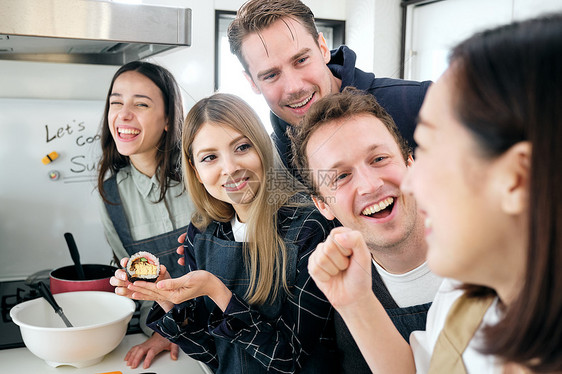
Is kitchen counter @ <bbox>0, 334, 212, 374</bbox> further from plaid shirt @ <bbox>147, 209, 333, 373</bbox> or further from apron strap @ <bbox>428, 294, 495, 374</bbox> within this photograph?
apron strap @ <bbox>428, 294, 495, 374</bbox>

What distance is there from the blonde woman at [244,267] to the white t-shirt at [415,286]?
0.15 meters

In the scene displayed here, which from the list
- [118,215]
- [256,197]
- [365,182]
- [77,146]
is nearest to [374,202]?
[365,182]

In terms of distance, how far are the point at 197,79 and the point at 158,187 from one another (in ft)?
4.51

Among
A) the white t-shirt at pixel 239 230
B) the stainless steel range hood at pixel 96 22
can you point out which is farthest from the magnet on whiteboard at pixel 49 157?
the white t-shirt at pixel 239 230

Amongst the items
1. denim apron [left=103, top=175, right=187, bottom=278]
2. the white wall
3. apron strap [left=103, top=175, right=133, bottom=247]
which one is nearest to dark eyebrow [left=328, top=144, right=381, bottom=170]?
denim apron [left=103, top=175, right=187, bottom=278]

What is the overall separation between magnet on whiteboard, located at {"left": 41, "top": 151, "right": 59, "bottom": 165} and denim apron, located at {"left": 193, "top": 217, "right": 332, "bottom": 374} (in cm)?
80

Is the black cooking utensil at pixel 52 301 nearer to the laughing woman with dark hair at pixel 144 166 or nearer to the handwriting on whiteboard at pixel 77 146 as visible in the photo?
the laughing woman with dark hair at pixel 144 166

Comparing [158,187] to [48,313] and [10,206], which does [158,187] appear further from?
[10,206]

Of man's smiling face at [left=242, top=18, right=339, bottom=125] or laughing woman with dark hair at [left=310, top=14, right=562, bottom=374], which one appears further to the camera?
man's smiling face at [left=242, top=18, right=339, bottom=125]

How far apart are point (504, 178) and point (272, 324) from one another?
0.72 meters

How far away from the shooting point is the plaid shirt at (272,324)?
38.4 inches

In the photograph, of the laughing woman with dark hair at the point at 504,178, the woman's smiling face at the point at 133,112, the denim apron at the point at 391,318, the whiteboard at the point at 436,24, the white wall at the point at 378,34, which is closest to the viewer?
the laughing woman with dark hair at the point at 504,178

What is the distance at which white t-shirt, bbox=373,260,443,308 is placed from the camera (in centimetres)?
94

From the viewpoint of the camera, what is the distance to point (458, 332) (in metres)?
0.64
